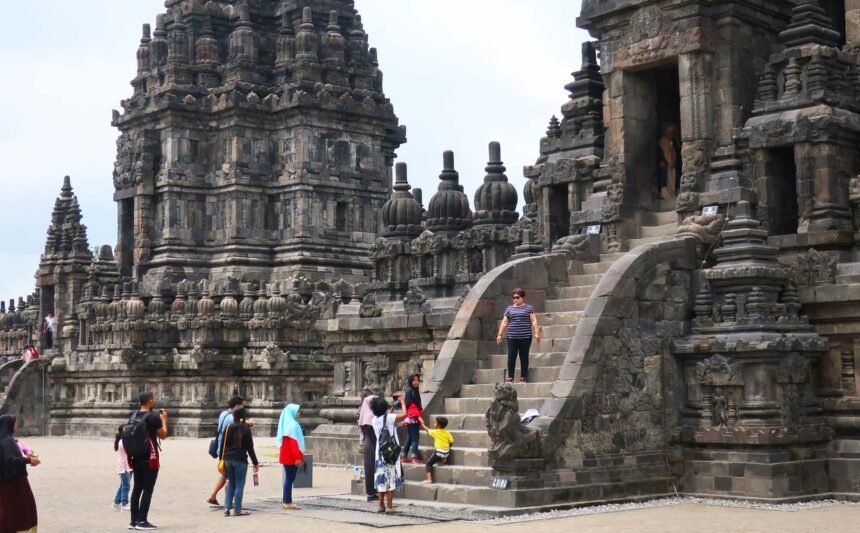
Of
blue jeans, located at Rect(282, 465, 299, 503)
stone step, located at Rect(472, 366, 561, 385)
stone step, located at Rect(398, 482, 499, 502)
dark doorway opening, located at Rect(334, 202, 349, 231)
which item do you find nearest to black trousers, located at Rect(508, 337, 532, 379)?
stone step, located at Rect(472, 366, 561, 385)

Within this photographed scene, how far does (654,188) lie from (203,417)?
19.5m

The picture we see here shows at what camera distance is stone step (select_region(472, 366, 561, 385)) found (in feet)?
67.3

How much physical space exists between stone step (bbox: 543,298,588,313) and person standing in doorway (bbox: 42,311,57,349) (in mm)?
30902

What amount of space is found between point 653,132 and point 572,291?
4.19m

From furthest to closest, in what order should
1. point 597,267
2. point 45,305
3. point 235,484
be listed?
point 45,305 < point 597,267 < point 235,484

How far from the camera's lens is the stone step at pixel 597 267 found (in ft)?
75.3

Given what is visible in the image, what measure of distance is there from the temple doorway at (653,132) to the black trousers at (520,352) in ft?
17.9

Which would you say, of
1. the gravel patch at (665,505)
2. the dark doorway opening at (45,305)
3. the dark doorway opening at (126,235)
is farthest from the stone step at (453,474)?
the dark doorway opening at (45,305)

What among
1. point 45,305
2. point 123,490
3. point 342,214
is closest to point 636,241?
point 123,490

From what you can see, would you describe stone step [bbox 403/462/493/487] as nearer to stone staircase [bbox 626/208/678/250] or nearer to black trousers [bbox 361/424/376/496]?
black trousers [bbox 361/424/376/496]

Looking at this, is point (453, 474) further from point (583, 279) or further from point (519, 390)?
point (583, 279)

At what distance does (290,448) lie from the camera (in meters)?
20.0

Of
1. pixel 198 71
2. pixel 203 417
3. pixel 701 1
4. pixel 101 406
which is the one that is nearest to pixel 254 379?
pixel 203 417

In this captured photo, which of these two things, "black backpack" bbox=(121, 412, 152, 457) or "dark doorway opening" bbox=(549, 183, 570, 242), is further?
"dark doorway opening" bbox=(549, 183, 570, 242)
